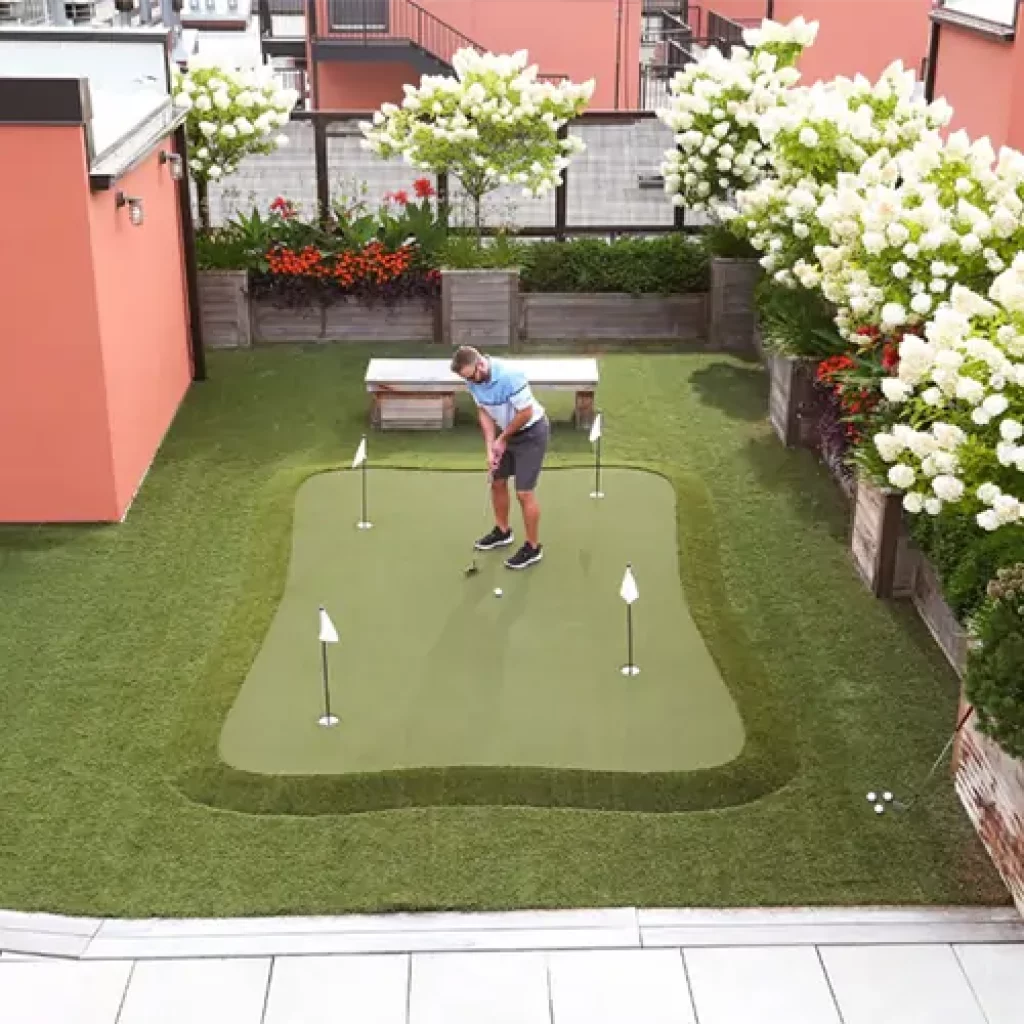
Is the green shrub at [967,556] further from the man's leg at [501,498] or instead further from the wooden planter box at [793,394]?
the wooden planter box at [793,394]

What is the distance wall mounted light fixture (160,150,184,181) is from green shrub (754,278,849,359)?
5.55 meters

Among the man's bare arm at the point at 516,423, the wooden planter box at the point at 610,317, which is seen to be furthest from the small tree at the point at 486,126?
the man's bare arm at the point at 516,423

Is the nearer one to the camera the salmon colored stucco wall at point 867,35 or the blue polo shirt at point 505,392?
the blue polo shirt at point 505,392

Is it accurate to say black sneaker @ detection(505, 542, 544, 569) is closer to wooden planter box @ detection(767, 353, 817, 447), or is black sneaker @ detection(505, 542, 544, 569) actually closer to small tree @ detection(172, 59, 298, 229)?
wooden planter box @ detection(767, 353, 817, 447)

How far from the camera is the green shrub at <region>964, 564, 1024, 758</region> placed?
6258mm

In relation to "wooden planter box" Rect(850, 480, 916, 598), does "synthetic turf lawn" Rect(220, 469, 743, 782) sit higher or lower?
lower

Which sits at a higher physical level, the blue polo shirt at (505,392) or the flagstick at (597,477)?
the blue polo shirt at (505,392)

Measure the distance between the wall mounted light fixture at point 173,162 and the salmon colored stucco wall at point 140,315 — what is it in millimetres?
58

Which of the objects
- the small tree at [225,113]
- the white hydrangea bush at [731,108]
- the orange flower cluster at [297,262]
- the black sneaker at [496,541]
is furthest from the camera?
the orange flower cluster at [297,262]

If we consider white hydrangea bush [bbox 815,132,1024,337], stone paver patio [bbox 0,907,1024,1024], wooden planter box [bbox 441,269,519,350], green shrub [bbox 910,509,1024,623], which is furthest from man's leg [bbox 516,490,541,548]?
wooden planter box [bbox 441,269,519,350]

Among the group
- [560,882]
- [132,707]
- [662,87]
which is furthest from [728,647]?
[662,87]

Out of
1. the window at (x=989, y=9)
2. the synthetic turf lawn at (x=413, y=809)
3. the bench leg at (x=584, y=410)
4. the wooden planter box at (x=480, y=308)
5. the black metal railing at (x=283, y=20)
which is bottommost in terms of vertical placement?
the synthetic turf lawn at (x=413, y=809)

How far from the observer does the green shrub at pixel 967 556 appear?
8.02 meters

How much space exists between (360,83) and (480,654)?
20876mm
